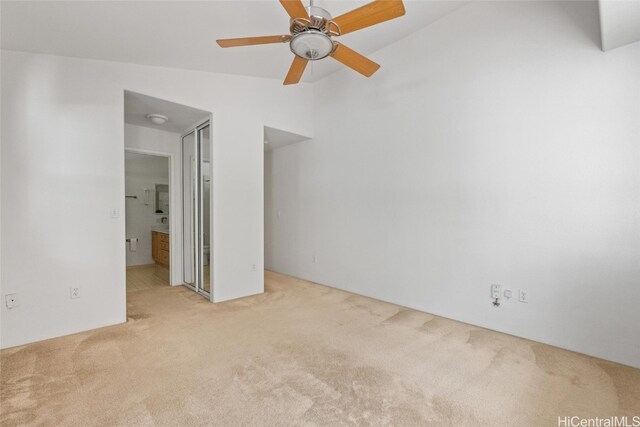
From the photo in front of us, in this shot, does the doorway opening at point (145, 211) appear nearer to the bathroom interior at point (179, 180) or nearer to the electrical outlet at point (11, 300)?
the bathroom interior at point (179, 180)

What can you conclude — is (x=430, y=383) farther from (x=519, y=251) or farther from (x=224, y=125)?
(x=224, y=125)

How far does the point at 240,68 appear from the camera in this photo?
12.0 feet

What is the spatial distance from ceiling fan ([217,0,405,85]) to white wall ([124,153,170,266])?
17.0 feet

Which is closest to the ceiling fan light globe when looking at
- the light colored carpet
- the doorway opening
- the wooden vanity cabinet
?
the light colored carpet

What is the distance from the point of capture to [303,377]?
81.7 inches

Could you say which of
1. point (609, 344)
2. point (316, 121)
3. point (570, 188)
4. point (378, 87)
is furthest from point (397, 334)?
point (316, 121)

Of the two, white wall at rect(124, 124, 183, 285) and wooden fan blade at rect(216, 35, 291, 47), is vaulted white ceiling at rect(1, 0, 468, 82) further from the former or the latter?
white wall at rect(124, 124, 183, 285)

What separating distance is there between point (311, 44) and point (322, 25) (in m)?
0.16

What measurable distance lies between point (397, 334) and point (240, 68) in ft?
11.9

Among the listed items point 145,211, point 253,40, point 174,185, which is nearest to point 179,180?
point 174,185

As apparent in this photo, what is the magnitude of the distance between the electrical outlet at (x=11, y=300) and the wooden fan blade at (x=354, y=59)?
3.40 m

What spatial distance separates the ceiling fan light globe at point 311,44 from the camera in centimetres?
192

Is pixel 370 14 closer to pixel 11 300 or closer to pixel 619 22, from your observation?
pixel 619 22
